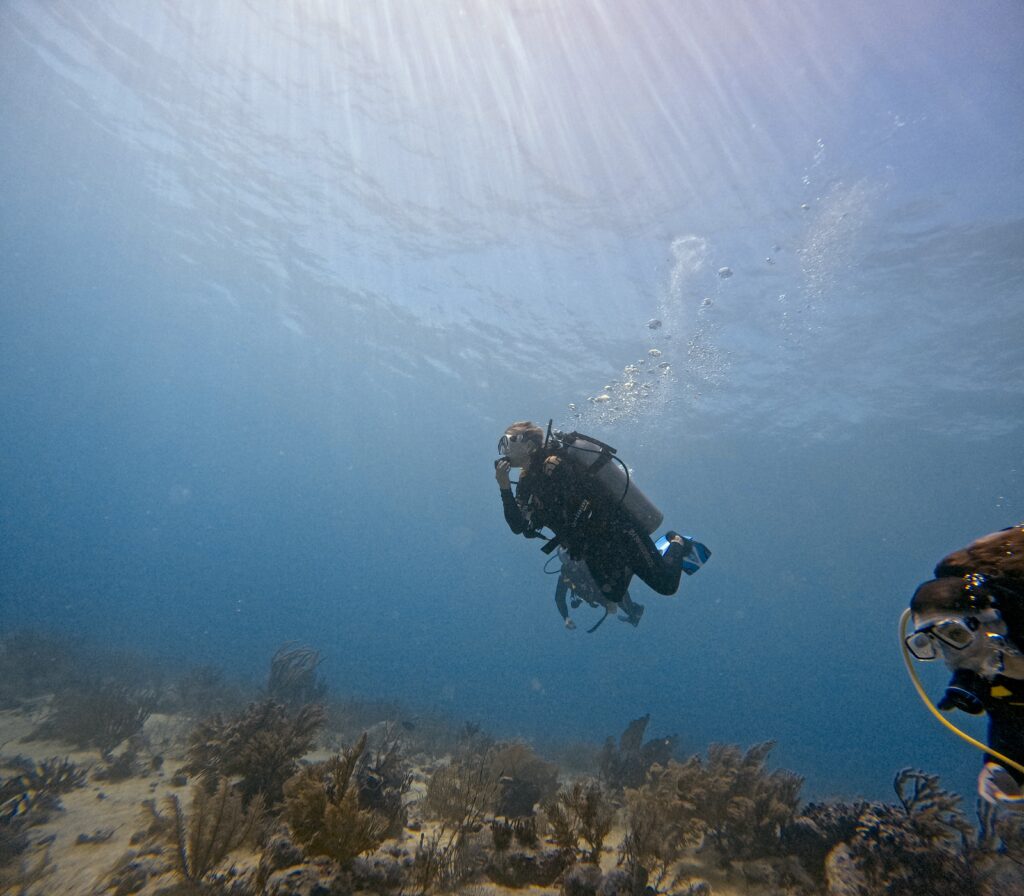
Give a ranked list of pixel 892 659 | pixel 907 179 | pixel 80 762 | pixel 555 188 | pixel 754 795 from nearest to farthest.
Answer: pixel 754 795
pixel 80 762
pixel 907 179
pixel 555 188
pixel 892 659

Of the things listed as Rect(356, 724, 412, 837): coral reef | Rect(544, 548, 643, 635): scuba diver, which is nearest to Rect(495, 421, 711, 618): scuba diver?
Rect(544, 548, 643, 635): scuba diver

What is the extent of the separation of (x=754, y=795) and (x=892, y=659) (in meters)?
158

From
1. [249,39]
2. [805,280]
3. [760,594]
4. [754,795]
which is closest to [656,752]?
[754,795]

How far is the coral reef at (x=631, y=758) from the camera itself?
8.01 m

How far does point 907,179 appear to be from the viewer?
15203mm

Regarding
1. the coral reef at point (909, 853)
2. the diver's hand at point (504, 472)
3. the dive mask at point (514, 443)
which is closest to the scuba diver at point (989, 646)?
the coral reef at point (909, 853)

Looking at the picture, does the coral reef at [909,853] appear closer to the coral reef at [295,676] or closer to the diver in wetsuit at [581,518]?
the diver in wetsuit at [581,518]

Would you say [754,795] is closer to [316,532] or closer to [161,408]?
[161,408]

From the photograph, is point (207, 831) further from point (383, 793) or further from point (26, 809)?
point (26, 809)

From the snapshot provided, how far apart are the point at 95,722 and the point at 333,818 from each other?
843 cm

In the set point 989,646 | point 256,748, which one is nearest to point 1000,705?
point 989,646

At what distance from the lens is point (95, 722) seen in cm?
862

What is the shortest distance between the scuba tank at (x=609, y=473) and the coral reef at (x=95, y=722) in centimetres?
889

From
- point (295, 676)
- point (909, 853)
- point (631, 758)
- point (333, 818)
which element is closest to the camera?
point (333, 818)
